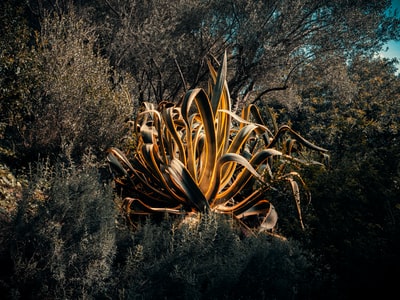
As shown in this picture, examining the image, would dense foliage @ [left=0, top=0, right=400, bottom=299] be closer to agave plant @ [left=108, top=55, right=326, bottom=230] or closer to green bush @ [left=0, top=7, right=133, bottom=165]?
green bush @ [left=0, top=7, right=133, bottom=165]

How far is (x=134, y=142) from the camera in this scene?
5.90 metres

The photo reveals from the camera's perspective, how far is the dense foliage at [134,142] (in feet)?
7.77

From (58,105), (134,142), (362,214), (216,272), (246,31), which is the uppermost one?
(246,31)

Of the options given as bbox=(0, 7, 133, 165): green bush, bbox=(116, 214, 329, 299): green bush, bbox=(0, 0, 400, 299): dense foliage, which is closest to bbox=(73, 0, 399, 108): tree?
bbox=(0, 0, 400, 299): dense foliage

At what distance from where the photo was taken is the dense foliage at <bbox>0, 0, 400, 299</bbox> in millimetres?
2369

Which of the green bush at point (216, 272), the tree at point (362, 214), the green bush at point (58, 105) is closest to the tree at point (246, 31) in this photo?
the green bush at point (58, 105)

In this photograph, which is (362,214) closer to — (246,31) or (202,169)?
(202,169)

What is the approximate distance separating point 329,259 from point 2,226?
2.38 metres

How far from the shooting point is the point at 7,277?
256cm

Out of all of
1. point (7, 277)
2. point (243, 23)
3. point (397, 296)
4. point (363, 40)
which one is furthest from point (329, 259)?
point (363, 40)

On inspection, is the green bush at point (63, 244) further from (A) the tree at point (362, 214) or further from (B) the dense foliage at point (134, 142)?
(A) the tree at point (362, 214)

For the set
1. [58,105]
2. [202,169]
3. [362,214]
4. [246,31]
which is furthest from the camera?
[246,31]

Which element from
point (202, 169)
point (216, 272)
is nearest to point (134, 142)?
point (202, 169)

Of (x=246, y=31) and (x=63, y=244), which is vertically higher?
(x=246, y=31)
